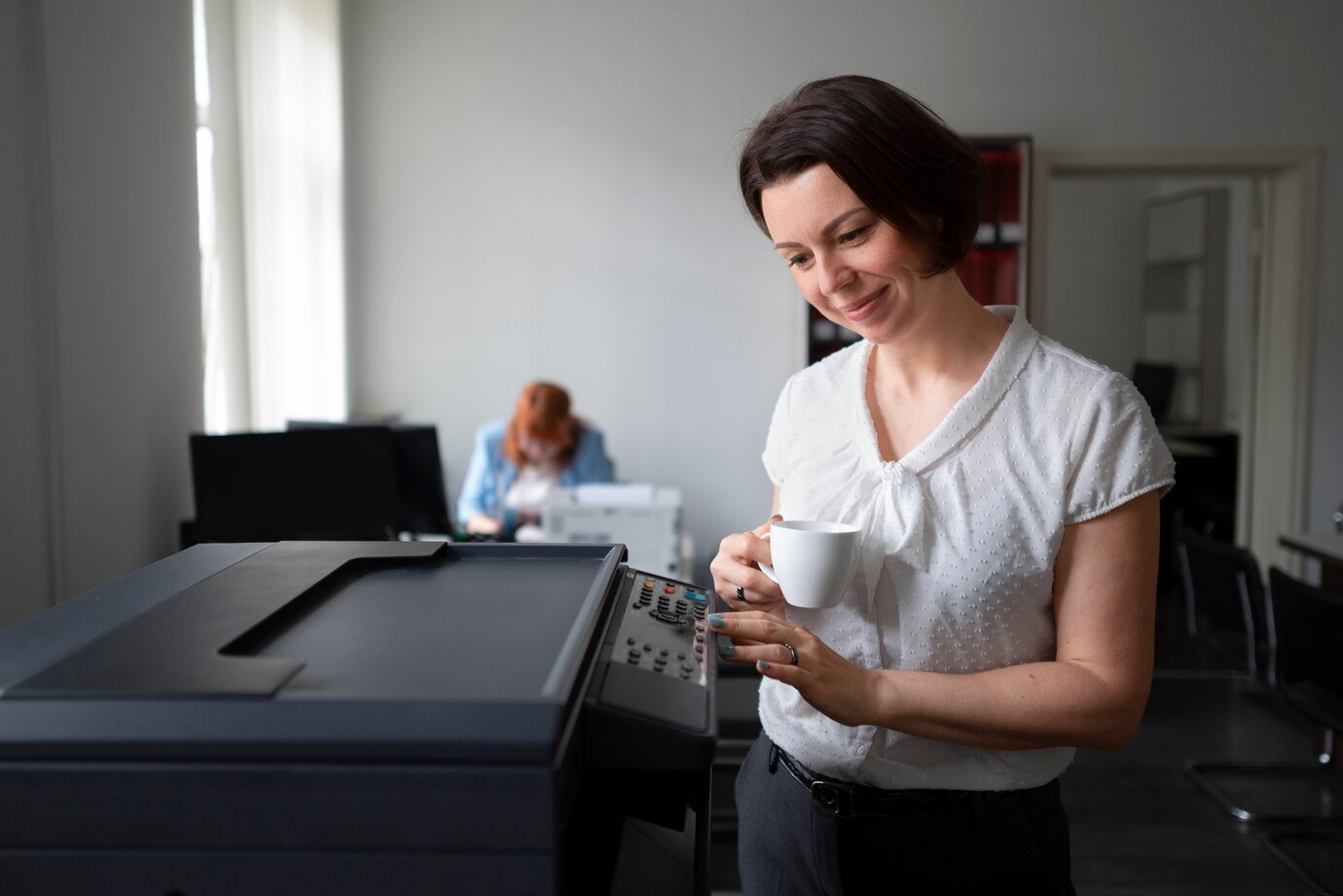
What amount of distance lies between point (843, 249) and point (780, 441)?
31cm

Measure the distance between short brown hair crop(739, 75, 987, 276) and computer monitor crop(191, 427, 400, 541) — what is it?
160 cm

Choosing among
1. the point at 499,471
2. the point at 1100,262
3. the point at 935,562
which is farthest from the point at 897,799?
the point at 1100,262

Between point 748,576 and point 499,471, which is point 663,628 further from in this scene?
point 499,471

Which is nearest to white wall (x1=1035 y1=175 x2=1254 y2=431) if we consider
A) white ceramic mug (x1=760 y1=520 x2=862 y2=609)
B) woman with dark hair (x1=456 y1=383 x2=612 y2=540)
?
woman with dark hair (x1=456 y1=383 x2=612 y2=540)

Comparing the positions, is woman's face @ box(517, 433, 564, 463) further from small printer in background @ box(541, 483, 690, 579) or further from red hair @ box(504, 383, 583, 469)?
small printer in background @ box(541, 483, 690, 579)

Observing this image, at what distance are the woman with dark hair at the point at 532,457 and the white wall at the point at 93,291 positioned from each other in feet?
5.20

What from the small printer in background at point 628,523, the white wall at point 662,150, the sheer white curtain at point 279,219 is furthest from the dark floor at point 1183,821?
A: the sheer white curtain at point 279,219

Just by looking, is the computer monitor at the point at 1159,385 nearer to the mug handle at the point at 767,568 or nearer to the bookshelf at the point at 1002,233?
the bookshelf at the point at 1002,233

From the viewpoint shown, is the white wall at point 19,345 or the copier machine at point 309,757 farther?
the white wall at point 19,345

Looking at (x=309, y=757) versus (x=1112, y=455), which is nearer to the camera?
(x=309, y=757)

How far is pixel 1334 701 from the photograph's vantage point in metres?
3.02

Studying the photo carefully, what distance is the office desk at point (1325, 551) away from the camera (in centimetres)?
339

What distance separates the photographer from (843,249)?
3.46 feet

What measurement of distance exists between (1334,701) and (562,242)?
11.5ft
